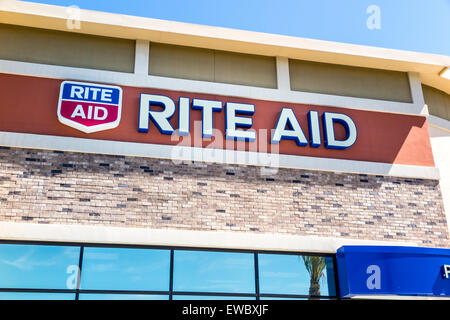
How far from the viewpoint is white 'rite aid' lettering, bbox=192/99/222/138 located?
484 inches

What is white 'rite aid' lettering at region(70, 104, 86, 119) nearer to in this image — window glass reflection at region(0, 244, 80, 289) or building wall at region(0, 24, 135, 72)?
building wall at region(0, 24, 135, 72)

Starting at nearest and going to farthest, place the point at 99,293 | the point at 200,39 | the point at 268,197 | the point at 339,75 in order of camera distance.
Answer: the point at 99,293 < the point at 268,197 < the point at 200,39 < the point at 339,75

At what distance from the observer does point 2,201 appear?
1064 cm

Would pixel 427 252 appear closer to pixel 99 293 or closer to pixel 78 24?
pixel 99 293

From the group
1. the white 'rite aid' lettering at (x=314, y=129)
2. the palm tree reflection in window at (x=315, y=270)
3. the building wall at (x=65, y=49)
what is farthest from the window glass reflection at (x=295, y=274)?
the building wall at (x=65, y=49)

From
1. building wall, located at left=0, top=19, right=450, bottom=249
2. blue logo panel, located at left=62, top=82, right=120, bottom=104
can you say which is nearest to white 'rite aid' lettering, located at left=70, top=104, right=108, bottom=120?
blue logo panel, located at left=62, top=82, right=120, bottom=104

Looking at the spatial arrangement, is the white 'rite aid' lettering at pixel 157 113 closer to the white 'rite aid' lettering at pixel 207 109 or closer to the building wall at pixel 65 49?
the white 'rite aid' lettering at pixel 207 109

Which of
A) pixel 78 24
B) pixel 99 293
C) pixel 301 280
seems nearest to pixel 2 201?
pixel 99 293

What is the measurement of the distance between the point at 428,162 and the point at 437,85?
2.85 metres

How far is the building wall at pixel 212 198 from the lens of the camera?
10906mm

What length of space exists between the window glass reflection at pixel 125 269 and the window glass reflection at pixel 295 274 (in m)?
2.17

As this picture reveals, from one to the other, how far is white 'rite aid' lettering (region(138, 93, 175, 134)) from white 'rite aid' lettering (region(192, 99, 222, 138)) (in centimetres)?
61

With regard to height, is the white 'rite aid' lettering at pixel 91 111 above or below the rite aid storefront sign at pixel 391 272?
above

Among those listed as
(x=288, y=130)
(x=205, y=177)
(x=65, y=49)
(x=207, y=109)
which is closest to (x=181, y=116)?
(x=207, y=109)
